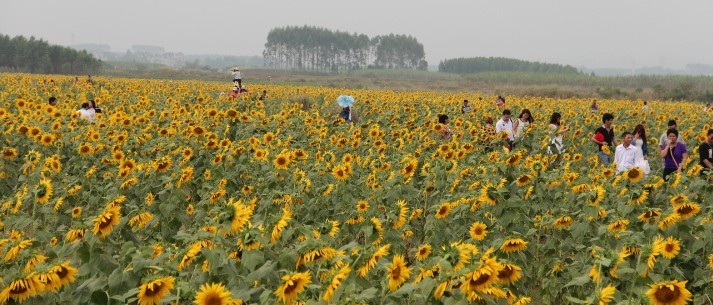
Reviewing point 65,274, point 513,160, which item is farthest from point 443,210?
point 65,274

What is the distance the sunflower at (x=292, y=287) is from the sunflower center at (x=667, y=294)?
1.59 metres

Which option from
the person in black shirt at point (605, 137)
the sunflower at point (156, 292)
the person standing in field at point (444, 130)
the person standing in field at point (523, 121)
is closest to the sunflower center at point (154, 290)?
the sunflower at point (156, 292)

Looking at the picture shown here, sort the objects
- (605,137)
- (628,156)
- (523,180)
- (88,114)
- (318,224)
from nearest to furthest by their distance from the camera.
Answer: (523,180) < (318,224) < (628,156) < (605,137) < (88,114)

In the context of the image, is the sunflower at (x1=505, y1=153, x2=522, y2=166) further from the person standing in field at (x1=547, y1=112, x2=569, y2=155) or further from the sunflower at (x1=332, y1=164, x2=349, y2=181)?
the person standing in field at (x1=547, y1=112, x2=569, y2=155)

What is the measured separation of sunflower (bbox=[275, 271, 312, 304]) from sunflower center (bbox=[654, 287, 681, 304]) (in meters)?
1.59

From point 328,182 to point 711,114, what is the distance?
1745cm

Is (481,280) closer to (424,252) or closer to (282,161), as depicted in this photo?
(424,252)

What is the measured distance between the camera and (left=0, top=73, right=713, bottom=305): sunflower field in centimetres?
262

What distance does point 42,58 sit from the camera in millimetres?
73875

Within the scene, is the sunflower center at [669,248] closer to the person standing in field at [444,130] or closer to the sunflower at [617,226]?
the sunflower at [617,226]

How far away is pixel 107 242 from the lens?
131 inches

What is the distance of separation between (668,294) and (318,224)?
346cm

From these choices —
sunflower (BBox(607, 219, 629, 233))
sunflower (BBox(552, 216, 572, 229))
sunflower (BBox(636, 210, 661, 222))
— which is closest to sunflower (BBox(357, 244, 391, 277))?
sunflower (BBox(607, 219, 629, 233))

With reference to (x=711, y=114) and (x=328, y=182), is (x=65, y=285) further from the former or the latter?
(x=711, y=114)
